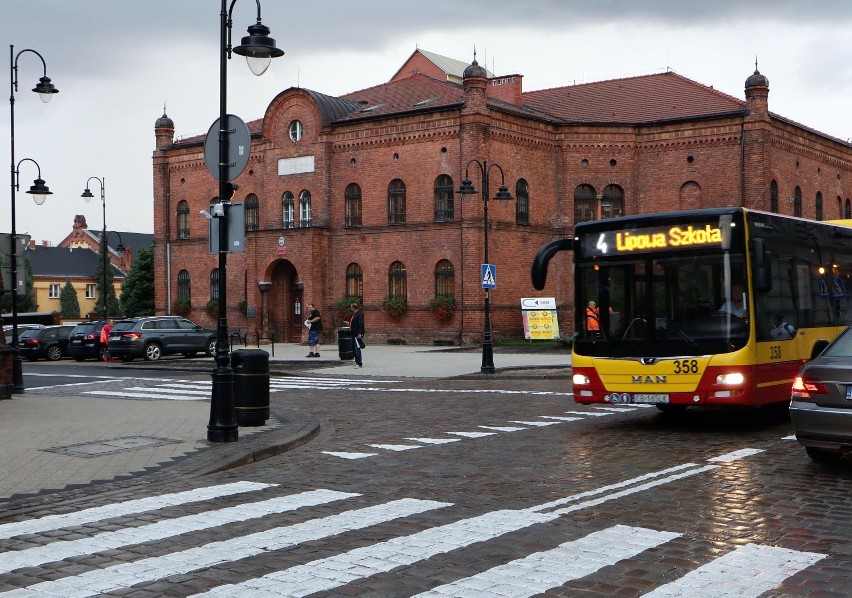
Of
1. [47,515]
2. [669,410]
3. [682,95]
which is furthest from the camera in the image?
[682,95]

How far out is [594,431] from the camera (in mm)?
13547

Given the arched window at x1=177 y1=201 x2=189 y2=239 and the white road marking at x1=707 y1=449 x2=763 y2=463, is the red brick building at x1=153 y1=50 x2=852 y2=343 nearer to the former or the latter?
the arched window at x1=177 y1=201 x2=189 y2=239

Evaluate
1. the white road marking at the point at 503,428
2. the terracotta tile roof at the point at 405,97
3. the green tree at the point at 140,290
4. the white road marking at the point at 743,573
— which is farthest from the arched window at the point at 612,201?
the white road marking at the point at 743,573

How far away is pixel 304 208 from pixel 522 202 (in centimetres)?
1025

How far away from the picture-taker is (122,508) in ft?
27.6

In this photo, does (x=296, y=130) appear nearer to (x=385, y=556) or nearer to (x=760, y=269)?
(x=760, y=269)

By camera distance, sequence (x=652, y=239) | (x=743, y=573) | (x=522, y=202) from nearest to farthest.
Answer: (x=743, y=573) < (x=652, y=239) < (x=522, y=202)

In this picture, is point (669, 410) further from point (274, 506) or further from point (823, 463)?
point (274, 506)

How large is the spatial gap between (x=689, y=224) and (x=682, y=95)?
1409 inches

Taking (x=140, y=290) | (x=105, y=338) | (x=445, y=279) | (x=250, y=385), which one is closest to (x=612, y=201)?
(x=445, y=279)

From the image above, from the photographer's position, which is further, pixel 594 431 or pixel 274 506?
pixel 594 431

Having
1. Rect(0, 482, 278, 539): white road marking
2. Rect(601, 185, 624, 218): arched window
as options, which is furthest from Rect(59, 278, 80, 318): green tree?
Rect(0, 482, 278, 539): white road marking

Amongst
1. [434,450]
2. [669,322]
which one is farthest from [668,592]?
[669,322]

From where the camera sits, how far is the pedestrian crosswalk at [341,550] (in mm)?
5934
